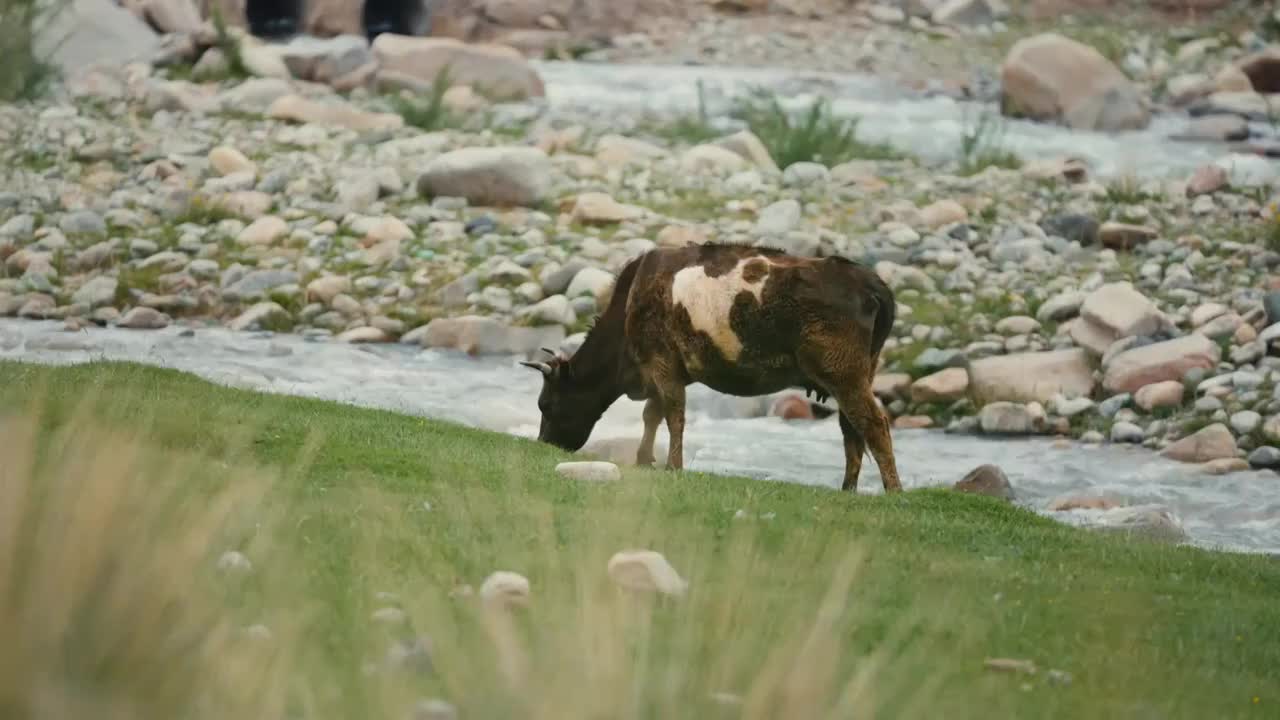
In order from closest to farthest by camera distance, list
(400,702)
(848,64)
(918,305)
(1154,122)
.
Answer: (400,702) < (918,305) < (1154,122) < (848,64)

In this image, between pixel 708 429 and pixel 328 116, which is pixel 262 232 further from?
→ pixel 708 429

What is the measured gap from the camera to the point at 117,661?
153 inches

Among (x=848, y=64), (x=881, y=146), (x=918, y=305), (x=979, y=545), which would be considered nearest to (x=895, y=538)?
(x=979, y=545)

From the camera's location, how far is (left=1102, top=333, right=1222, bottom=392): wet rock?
15.2m

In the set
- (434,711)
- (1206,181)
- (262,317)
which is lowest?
(262,317)

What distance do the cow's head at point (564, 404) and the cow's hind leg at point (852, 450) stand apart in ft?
5.89

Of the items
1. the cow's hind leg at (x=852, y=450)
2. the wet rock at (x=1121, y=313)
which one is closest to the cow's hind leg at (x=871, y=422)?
the cow's hind leg at (x=852, y=450)

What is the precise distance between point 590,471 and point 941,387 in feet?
22.6

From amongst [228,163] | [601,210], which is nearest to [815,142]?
[601,210]

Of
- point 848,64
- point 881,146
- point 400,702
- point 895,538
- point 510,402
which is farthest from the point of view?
point 848,64

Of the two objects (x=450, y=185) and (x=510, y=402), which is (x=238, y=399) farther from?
(x=450, y=185)

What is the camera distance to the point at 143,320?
56.2 feet

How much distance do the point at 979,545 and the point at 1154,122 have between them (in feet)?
71.3

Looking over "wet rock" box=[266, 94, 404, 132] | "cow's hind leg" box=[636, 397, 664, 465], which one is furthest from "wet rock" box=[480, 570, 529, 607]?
"wet rock" box=[266, 94, 404, 132]
